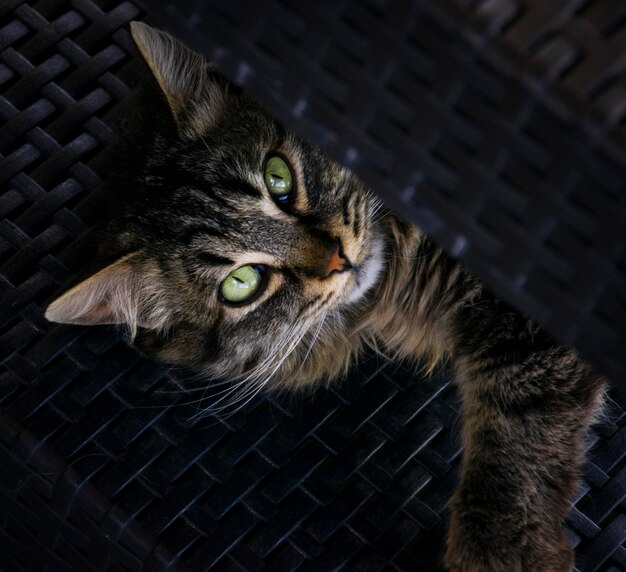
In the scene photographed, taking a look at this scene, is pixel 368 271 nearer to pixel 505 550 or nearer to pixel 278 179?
pixel 278 179

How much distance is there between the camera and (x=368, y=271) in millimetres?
1333

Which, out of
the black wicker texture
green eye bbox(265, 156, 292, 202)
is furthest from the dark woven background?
the black wicker texture

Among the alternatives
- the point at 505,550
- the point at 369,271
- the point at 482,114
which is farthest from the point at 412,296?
the point at 482,114

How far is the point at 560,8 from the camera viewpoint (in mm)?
498

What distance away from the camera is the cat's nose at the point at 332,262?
1226 millimetres

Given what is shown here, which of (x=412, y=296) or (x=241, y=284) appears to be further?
(x=412, y=296)

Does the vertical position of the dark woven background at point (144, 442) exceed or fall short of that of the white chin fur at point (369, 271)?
it falls short

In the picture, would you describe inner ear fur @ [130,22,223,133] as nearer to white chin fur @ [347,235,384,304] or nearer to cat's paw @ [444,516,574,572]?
white chin fur @ [347,235,384,304]

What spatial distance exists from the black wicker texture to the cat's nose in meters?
0.60

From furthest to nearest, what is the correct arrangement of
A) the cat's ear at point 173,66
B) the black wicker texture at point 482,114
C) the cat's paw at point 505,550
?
the cat's ear at point 173,66, the cat's paw at point 505,550, the black wicker texture at point 482,114

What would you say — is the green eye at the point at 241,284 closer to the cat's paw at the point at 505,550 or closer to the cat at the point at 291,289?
the cat at the point at 291,289

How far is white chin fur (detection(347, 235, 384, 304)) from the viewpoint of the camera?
132cm

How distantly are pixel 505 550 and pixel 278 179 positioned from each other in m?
0.72

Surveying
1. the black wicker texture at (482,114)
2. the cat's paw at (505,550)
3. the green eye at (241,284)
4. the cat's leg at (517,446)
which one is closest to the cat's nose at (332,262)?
the green eye at (241,284)
